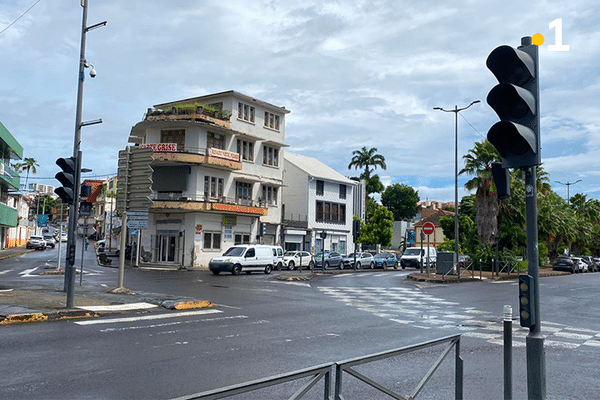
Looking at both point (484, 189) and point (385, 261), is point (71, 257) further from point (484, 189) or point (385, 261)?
point (385, 261)

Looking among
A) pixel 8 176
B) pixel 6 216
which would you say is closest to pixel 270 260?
pixel 6 216

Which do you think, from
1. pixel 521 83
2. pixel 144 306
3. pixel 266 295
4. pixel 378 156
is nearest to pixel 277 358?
pixel 521 83

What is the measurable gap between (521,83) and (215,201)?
1523 inches

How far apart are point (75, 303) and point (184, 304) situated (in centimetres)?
265

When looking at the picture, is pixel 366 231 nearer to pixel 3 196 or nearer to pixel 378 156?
pixel 378 156

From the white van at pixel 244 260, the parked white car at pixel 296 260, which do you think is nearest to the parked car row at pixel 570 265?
the parked white car at pixel 296 260

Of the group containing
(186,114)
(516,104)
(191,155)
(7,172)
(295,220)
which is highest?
(186,114)

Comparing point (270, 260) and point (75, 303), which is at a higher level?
point (270, 260)

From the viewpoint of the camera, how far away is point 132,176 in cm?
1739

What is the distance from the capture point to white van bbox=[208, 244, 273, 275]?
32.1 m

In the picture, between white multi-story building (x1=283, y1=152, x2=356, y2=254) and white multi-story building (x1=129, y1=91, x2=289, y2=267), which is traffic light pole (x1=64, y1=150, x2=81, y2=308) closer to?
white multi-story building (x1=129, y1=91, x2=289, y2=267)

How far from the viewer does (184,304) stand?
14.4m

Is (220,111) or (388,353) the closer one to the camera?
(388,353)

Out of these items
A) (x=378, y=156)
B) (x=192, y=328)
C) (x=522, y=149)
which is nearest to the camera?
(x=522, y=149)
